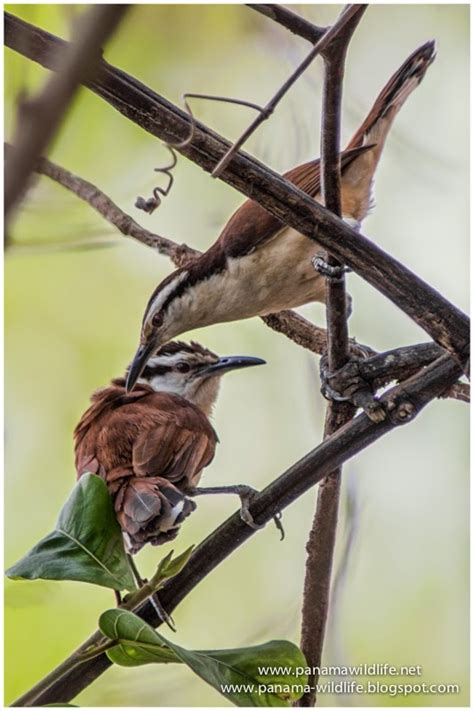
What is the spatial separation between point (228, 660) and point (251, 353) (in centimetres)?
34

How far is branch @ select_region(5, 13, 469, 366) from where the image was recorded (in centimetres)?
73

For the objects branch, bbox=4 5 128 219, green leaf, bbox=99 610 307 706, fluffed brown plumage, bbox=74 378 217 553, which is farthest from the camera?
fluffed brown plumage, bbox=74 378 217 553

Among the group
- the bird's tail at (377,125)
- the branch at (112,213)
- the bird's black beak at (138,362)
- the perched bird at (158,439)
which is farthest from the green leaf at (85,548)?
the bird's tail at (377,125)

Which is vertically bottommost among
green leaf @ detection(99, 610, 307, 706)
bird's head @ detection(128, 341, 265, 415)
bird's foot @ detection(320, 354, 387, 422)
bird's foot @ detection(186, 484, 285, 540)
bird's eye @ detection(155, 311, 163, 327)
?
green leaf @ detection(99, 610, 307, 706)

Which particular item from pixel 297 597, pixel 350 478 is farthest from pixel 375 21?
pixel 297 597

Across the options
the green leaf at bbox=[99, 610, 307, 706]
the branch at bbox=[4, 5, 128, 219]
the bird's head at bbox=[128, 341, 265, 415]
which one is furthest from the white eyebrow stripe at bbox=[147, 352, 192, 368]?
the branch at bbox=[4, 5, 128, 219]

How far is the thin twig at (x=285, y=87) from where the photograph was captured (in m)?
0.73

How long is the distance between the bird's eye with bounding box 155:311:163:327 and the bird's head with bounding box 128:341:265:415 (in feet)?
0.09

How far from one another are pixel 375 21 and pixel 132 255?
0.37 meters

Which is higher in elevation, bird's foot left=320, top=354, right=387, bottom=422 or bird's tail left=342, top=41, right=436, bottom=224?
bird's tail left=342, top=41, right=436, bottom=224

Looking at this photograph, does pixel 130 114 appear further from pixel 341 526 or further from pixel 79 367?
pixel 341 526

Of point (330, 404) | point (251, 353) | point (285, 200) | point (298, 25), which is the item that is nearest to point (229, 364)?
point (251, 353)

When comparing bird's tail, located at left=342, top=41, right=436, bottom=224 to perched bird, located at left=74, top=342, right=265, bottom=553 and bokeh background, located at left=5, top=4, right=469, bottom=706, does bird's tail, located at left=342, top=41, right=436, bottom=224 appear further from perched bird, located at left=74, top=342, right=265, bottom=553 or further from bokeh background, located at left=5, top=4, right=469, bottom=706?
perched bird, located at left=74, top=342, right=265, bottom=553

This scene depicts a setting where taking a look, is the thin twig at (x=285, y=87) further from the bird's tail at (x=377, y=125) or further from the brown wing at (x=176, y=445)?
the brown wing at (x=176, y=445)
